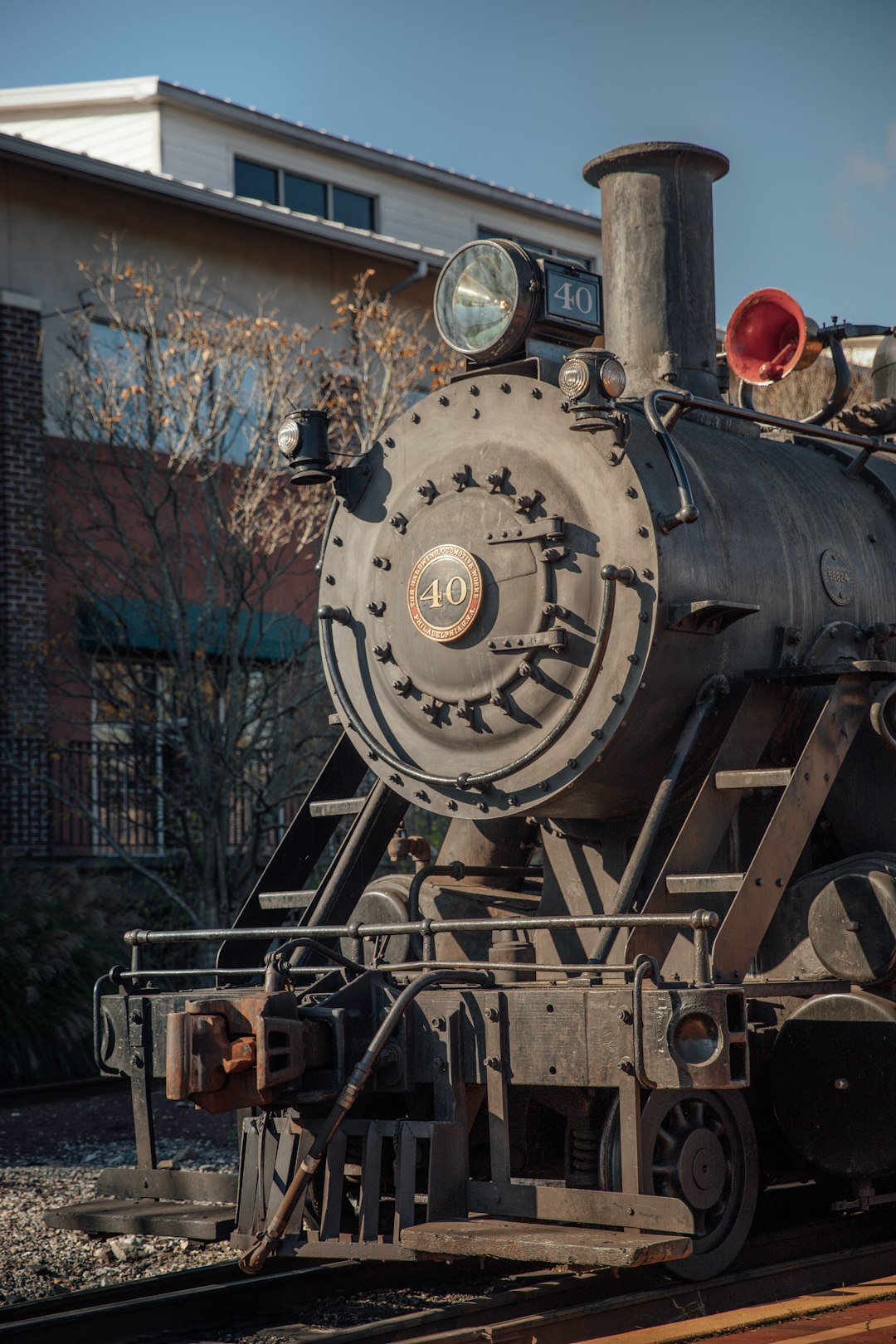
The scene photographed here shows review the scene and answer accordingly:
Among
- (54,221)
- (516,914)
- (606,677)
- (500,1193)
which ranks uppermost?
(54,221)

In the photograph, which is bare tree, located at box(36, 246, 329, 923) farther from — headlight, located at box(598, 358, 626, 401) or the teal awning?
headlight, located at box(598, 358, 626, 401)

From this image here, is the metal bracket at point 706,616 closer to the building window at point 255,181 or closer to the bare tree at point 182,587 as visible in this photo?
the bare tree at point 182,587

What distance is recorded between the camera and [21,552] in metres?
15.1

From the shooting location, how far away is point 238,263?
17.5 m

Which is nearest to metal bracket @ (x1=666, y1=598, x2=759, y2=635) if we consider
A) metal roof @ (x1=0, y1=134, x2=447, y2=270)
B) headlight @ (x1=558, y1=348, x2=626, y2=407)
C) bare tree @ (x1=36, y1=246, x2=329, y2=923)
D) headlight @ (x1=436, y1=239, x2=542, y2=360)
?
headlight @ (x1=558, y1=348, x2=626, y2=407)

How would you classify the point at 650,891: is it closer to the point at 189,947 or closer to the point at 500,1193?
the point at 500,1193

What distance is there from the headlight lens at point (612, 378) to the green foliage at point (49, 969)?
678cm

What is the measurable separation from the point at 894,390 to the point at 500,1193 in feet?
14.0

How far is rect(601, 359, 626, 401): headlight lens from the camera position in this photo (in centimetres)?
548

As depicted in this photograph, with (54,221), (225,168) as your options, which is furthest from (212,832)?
(225,168)

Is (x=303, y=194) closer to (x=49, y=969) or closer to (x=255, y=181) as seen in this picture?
(x=255, y=181)

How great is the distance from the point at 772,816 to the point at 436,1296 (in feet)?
6.55

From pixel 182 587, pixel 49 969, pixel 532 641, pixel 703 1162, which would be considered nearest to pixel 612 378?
pixel 532 641

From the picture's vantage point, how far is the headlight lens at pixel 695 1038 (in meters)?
4.54
